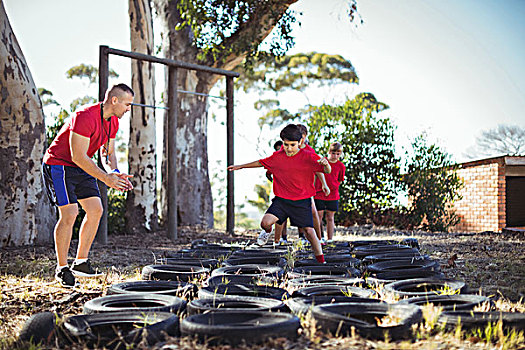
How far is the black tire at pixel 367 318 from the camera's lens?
285 centimetres

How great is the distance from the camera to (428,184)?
13.4 m

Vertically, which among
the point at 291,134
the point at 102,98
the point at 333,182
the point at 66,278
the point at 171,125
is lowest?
the point at 66,278

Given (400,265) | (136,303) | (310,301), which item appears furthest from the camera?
(400,265)

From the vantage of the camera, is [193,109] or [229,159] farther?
[193,109]

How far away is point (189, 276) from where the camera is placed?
5.14 m

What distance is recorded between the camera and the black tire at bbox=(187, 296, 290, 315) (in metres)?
3.41

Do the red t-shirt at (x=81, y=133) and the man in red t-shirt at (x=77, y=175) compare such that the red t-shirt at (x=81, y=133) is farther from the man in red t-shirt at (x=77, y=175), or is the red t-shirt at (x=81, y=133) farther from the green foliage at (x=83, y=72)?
the green foliage at (x=83, y=72)

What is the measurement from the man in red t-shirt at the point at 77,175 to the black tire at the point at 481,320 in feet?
10.1

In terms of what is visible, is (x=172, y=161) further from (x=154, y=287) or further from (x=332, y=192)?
(x=154, y=287)

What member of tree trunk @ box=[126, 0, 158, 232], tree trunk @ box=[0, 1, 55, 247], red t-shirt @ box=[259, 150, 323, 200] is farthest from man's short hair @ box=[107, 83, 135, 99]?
tree trunk @ box=[126, 0, 158, 232]

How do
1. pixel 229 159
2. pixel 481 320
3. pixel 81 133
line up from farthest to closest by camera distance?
pixel 229 159
pixel 81 133
pixel 481 320

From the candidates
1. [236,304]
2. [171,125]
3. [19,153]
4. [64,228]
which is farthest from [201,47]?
[236,304]

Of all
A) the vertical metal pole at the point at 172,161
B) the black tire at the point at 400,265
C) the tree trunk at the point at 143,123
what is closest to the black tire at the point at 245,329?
the black tire at the point at 400,265

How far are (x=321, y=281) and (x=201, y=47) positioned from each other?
10192 mm
